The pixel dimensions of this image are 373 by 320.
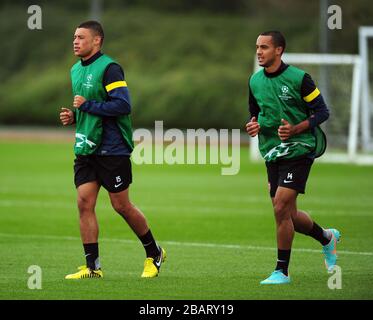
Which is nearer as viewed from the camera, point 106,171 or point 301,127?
point 301,127

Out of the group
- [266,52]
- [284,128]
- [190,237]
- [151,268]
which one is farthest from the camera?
[190,237]

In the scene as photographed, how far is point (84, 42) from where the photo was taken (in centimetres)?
1110

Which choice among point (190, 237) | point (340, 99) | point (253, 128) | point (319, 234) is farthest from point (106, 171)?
point (340, 99)

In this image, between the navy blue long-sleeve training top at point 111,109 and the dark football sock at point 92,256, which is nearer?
the navy blue long-sleeve training top at point 111,109

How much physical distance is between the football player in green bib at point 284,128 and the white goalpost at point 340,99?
18219mm

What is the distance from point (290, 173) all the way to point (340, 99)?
2020cm

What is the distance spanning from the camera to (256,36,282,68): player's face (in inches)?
422

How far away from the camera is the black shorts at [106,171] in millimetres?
11086

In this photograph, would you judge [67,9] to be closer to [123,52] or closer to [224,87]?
[123,52]

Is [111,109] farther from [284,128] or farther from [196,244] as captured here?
[196,244]

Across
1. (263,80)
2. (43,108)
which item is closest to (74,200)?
(263,80)

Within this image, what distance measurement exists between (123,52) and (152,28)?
2774 millimetres

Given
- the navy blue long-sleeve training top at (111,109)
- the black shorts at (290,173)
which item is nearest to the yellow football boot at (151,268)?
the navy blue long-sleeve training top at (111,109)

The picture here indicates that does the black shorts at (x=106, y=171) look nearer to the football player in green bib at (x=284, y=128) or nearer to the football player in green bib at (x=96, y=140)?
the football player in green bib at (x=96, y=140)
